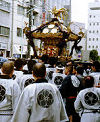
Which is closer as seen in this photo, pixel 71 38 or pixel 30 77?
pixel 30 77

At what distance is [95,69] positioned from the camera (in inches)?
322

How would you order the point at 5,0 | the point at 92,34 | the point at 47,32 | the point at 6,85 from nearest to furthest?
the point at 6,85
the point at 47,32
the point at 5,0
the point at 92,34

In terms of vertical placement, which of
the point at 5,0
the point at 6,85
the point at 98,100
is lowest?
the point at 98,100

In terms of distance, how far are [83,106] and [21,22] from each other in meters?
34.2

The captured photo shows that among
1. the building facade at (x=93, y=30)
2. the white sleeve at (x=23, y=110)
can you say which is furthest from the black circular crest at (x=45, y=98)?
the building facade at (x=93, y=30)

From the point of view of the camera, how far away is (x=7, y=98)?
14.3 ft

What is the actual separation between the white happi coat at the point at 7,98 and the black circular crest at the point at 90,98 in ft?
4.32

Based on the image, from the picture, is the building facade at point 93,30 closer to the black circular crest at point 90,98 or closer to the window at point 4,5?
the window at point 4,5

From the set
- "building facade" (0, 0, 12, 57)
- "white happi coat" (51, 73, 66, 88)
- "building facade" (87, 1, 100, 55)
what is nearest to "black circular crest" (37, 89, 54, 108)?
"white happi coat" (51, 73, 66, 88)

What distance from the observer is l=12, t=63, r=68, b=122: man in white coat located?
12.9 feet

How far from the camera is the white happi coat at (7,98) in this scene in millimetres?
4328

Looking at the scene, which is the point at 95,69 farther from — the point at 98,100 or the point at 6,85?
the point at 6,85

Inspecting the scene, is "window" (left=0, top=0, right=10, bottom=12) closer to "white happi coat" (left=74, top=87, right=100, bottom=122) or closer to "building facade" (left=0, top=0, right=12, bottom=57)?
"building facade" (left=0, top=0, right=12, bottom=57)

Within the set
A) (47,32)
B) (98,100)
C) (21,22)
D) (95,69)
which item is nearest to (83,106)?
(98,100)
